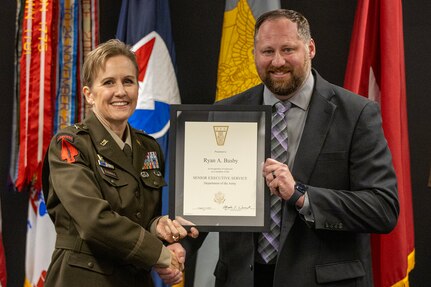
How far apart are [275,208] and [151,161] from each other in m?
0.51

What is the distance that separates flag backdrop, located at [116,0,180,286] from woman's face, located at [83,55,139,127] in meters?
1.26

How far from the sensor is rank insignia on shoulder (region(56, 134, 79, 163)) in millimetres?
2095

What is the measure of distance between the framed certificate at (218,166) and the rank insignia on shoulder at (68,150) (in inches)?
13.3

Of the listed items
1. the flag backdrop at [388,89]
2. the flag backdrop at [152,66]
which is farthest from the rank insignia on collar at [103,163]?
the flag backdrop at [388,89]

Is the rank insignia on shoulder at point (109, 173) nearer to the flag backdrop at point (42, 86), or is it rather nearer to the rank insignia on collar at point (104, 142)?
the rank insignia on collar at point (104, 142)

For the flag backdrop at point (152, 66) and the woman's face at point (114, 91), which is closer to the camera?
the woman's face at point (114, 91)

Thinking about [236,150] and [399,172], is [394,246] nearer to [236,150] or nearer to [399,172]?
[399,172]

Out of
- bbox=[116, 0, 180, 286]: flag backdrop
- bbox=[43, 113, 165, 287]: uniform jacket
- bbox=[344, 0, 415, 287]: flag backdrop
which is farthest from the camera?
bbox=[116, 0, 180, 286]: flag backdrop

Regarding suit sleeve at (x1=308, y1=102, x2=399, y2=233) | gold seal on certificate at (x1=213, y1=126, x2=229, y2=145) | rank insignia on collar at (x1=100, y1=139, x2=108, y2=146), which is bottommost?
suit sleeve at (x1=308, y1=102, x2=399, y2=233)

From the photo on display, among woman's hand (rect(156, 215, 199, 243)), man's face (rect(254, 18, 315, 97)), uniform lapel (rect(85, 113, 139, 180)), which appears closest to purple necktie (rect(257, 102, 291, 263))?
man's face (rect(254, 18, 315, 97))

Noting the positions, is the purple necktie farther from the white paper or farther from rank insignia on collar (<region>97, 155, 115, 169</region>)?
Result: rank insignia on collar (<region>97, 155, 115, 169</region>)

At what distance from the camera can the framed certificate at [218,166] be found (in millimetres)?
2156

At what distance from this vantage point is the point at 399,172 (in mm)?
3322

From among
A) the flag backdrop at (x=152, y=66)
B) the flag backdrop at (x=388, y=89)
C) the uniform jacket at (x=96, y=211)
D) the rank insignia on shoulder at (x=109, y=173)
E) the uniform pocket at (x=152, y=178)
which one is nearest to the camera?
the uniform jacket at (x=96, y=211)
